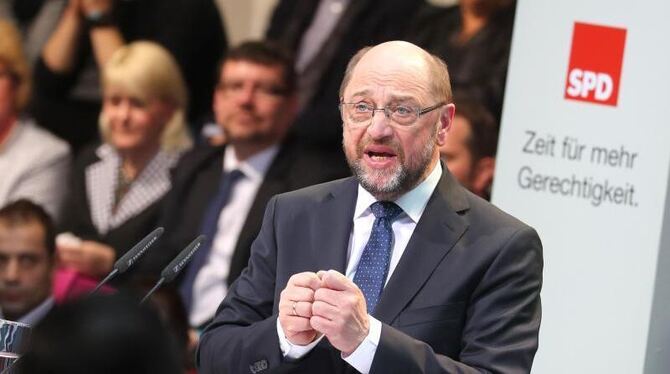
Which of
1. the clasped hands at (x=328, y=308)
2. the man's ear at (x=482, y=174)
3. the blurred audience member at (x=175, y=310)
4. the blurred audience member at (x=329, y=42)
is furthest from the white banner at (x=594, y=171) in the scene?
the blurred audience member at (x=329, y=42)

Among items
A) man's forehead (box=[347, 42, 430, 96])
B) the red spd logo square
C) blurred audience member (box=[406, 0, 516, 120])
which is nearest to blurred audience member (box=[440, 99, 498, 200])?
blurred audience member (box=[406, 0, 516, 120])

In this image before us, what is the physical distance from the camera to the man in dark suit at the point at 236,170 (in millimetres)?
6633

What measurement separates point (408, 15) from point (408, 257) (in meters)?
3.50

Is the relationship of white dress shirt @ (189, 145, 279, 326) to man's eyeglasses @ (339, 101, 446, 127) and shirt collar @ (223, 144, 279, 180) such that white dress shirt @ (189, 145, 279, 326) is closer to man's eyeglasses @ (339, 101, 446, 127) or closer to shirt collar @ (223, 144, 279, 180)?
shirt collar @ (223, 144, 279, 180)

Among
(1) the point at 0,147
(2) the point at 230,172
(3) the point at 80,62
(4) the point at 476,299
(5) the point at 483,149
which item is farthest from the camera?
(3) the point at 80,62

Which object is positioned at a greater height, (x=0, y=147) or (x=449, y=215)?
(x=449, y=215)

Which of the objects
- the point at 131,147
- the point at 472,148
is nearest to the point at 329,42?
the point at 131,147

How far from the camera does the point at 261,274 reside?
383 centimetres

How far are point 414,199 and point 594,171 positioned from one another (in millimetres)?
1096

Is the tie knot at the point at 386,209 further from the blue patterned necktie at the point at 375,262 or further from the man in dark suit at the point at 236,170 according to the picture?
the man in dark suit at the point at 236,170

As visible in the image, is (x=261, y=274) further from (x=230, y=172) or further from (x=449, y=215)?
(x=230, y=172)

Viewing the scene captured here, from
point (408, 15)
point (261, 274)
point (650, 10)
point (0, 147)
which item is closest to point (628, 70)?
point (650, 10)

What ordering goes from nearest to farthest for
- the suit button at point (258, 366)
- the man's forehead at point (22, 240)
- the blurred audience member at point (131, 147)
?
the suit button at point (258, 366)
the man's forehead at point (22, 240)
the blurred audience member at point (131, 147)

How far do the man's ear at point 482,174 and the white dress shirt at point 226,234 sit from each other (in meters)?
1.02
